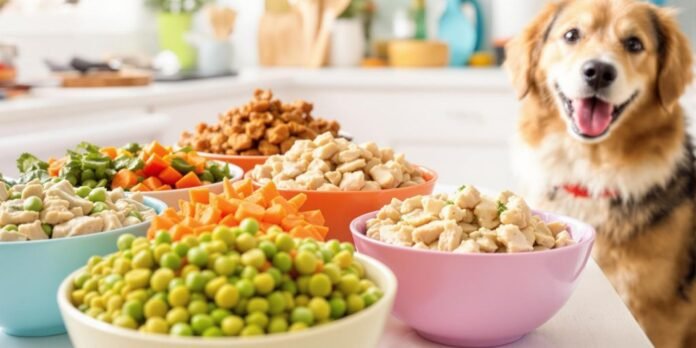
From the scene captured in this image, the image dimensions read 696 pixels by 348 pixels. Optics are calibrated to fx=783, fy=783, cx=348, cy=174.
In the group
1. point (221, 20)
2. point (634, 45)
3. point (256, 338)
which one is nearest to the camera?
point (256, 338)

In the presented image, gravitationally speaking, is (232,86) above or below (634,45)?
below

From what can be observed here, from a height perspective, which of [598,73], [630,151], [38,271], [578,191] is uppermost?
[598,73]

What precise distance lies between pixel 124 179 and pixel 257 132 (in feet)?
1.12

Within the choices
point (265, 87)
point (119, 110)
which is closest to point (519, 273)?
point (119, 110)

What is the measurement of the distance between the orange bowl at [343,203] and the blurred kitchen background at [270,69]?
1.50 m

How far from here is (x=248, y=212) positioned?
0.79 meters

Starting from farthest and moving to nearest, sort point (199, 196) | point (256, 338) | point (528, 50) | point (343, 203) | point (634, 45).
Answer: point (528, 50) → point (634, 45) → point (343, 203) → point (199, 196) → point (256, 338)

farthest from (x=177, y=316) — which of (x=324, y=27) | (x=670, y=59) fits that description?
(x=324, y=27)

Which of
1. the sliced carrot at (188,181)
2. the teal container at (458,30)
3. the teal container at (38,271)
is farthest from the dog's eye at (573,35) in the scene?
the teal container at (458,30)

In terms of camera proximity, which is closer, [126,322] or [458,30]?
[126,322]

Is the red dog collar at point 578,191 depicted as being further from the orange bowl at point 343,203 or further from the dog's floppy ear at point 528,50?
the orange bowl at point 343,203

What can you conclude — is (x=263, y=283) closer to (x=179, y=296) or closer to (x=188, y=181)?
(x=179, y=296)

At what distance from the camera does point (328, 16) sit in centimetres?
414

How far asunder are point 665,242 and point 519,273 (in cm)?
142
